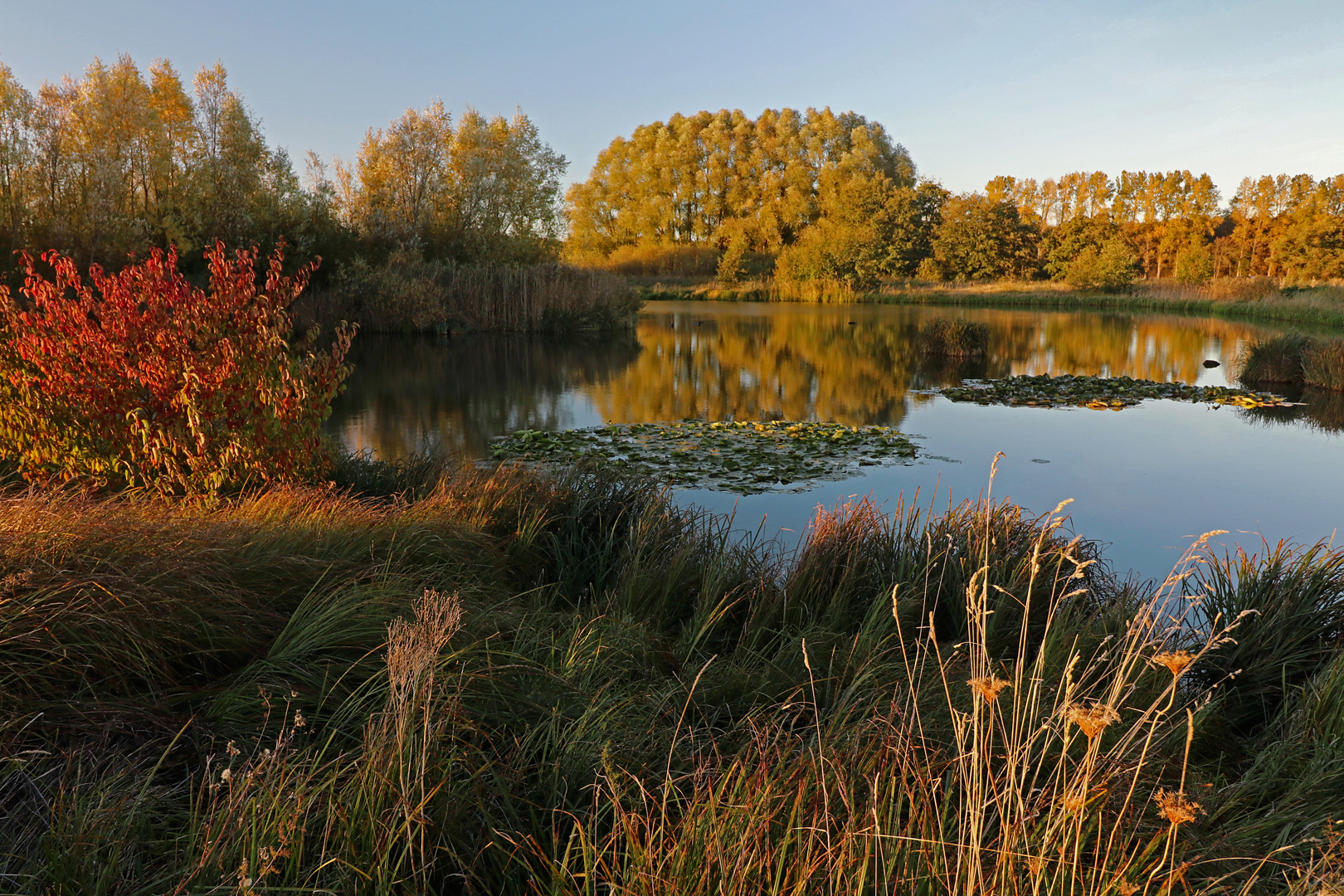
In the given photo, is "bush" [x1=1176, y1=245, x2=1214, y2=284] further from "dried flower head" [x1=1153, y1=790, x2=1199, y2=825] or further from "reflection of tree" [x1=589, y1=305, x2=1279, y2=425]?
"dried flower head" [x1=1153, y1=790, x2=1199, y2=825]

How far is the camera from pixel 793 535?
6.26 metres

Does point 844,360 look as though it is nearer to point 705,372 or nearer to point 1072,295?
point 705,372

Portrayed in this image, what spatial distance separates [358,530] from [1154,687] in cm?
360

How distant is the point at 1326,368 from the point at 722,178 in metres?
53.7

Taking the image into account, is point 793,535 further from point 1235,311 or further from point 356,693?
point 1235,311

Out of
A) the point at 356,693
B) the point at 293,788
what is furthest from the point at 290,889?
the point at 356,693

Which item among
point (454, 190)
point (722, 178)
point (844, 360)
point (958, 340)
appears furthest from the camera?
point (722, 178)

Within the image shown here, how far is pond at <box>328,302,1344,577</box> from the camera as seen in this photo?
7.36m

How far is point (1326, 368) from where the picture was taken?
1511 centimetres

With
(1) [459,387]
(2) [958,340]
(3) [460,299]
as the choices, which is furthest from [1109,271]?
(1) [459,387]

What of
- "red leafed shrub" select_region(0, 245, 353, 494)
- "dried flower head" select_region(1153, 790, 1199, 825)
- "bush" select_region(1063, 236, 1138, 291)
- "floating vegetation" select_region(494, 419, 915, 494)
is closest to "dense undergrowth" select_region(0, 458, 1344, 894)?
"dried flower head" select_region(1153, 790, 1199, 825)

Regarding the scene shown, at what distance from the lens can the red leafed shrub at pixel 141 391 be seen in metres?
4.90

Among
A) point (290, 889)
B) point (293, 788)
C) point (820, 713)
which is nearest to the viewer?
point (290, 889)

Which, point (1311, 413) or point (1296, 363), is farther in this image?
point (1296, 363)
